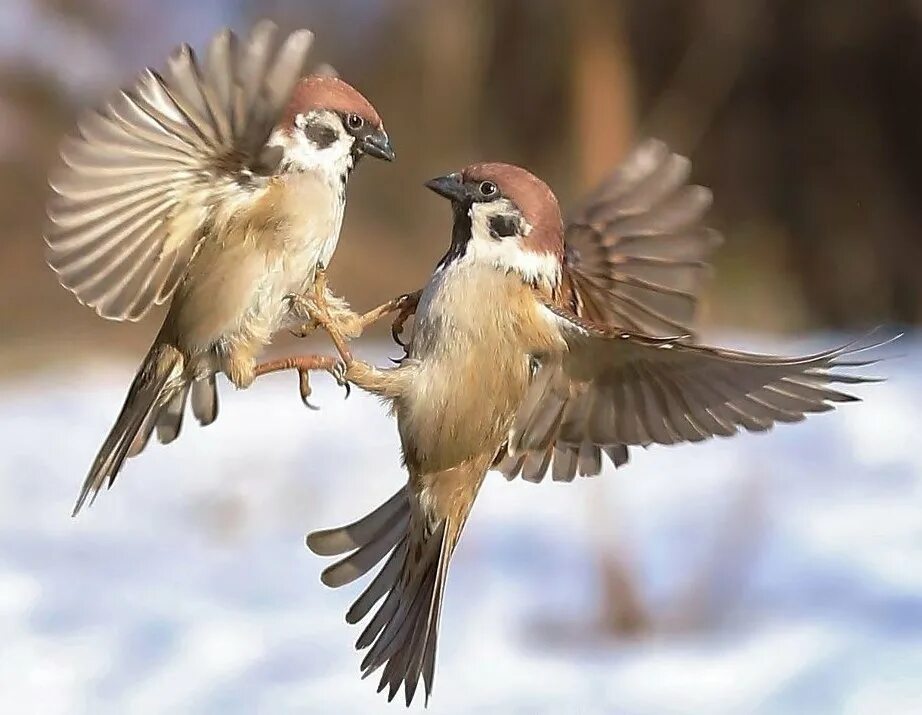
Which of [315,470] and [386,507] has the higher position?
[315,470]

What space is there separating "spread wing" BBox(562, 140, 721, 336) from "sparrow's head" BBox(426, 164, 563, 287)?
0.33 ft

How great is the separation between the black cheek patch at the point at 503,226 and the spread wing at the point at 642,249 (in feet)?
0.38

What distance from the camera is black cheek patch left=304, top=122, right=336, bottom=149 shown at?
29.0 inches

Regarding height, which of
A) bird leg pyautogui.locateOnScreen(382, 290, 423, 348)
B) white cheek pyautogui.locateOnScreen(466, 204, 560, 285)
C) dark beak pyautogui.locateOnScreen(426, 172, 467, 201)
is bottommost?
bird leg pyautogui.locateOnScreen(382, 290, 423, 348)

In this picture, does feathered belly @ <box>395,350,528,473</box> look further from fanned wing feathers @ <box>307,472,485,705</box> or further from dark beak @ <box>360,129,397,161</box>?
dark beak @ <box>360,129,397,161</box>

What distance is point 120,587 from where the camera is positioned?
93.7 inches

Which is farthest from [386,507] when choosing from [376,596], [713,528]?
[713,528]

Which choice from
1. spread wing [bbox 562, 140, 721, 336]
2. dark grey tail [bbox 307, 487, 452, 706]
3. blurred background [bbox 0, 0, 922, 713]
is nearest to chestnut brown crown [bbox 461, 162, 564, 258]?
spread wing [bbox 562, 140, 721, 336]

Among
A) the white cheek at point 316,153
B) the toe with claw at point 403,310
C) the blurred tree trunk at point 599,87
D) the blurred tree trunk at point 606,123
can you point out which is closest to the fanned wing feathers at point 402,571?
the toe with claw at point 403,310

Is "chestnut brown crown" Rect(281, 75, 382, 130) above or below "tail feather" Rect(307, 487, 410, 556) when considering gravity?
above

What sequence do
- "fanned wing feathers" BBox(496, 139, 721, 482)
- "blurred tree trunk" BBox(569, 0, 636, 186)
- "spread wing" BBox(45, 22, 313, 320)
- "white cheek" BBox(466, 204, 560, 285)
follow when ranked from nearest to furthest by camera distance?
1. "spread wing" BBox(45, 22, 313, 320)
2. "white cheek" BBox(466, 204, 560, 285)
3. "fanned wing feathers" BBox(496, 139, 721, 482)
4. "blurred tree trunk" BBox(569, 0, 636, 186)

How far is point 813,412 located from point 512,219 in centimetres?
22

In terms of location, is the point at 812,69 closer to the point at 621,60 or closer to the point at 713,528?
the point at 621,60

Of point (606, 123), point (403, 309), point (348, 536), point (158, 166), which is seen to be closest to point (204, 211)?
point (158, 166)
